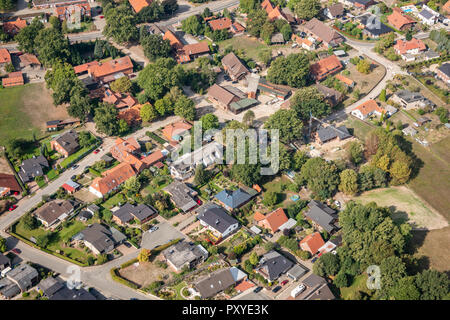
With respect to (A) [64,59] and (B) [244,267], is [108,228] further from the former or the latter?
(A) [64,59]

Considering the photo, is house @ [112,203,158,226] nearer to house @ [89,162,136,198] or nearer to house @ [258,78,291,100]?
house @ [89,162,136,198]

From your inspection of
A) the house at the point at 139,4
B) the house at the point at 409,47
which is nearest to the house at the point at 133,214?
the house at the point at 139,4

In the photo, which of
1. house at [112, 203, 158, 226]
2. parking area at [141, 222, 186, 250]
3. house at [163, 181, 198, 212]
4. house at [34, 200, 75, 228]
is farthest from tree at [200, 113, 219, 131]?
house at [34, 200, 75, 228]

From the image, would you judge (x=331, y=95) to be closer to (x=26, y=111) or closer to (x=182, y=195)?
(x=182, y=195)

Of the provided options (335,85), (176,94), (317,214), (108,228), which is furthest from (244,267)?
(335,85)

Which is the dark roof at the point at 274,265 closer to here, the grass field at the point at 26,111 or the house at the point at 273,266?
the house at the point at 273,266

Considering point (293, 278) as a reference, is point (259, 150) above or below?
above

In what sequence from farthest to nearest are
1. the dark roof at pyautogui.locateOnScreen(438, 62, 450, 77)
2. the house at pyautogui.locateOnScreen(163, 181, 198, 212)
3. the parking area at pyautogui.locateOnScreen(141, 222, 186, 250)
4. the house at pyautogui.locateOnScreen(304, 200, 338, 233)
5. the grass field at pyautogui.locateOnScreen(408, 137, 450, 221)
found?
1. the dark roof at pyautogui.locateOnScreen(438, 62, 450, 77)
2. the grass field at pyautogui.locateOnScreen(408, 137, 450, 221)
3. the house at pyautogui.locateOnScreen(163, 181, 198, 212)
4. the house at pyautogui.locateOnScreen(304, 200, 338, 233)
5. the parking area at pyautogui.locateOnScreen(141, 222, 186, 250)
